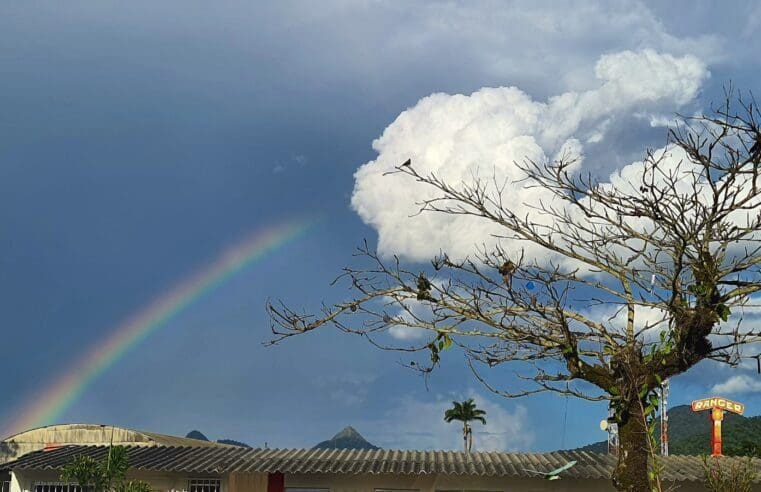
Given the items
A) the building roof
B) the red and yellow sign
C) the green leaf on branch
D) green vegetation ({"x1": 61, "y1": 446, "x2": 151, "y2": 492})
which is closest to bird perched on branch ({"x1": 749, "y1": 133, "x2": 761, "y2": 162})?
the green leaf on branch

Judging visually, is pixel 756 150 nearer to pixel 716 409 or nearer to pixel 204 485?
pixel 204 485

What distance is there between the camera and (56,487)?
69.9 ft

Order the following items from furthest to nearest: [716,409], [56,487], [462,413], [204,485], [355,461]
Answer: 1. [462,413]
2. [716,409]
3. [56,487]
4. [204,485]
5. [355,461]

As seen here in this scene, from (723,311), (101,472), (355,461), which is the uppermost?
(723,311)

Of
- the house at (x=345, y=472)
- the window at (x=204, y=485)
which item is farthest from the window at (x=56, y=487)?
the window at (x=204, y=485)

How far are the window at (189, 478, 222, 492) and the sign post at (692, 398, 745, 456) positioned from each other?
45.4ft

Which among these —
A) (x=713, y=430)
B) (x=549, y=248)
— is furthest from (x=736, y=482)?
(x=713, y=430)

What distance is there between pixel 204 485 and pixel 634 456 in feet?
46.8

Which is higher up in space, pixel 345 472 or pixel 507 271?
pixel 507 271

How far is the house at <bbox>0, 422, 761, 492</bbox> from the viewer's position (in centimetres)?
1969

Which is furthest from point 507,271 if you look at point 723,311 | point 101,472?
point 101,472

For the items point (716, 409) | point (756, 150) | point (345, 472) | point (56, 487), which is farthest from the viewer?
point (716, 409)

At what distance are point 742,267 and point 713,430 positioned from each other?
62.9 ft

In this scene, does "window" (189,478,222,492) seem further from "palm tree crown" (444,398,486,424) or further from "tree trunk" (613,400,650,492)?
"palm tree crown" (444,398,486,424)
